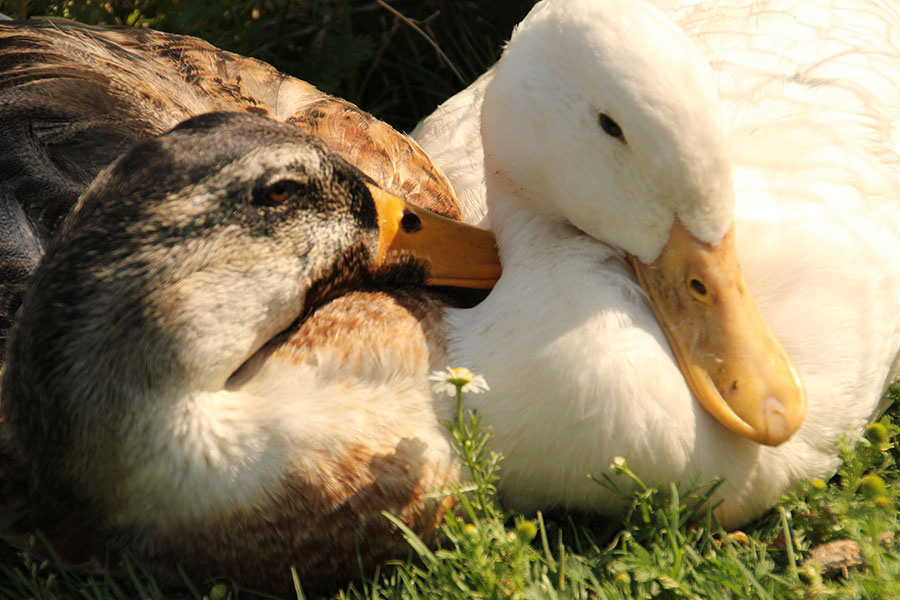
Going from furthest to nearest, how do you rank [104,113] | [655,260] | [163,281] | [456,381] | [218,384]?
[104,113]
[655,260]
[218,384]
[163,281]
[456,381]

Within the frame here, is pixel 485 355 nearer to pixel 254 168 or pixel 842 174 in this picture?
pixel 254 168

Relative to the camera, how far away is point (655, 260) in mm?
2662

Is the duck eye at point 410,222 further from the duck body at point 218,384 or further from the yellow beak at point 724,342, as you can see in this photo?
the yellow beak at point 724,342

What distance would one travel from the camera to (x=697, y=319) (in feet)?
8.64

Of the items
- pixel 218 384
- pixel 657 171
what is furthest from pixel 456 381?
pixel 657 171

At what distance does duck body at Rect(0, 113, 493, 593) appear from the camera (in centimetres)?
242

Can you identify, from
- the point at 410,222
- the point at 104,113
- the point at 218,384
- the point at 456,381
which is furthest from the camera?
the point at 104,113

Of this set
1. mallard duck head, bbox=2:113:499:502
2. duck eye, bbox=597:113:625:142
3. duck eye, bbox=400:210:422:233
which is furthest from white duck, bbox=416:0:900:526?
mallard duck head, bbox=2:113:499:502

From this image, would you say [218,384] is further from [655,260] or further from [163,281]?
[655,260]

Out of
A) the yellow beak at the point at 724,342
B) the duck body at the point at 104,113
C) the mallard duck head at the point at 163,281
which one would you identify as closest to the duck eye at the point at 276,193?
the mallard duck head at the point at 163,281

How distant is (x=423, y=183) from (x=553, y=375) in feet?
3.31

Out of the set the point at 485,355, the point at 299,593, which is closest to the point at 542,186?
the point at 485,355

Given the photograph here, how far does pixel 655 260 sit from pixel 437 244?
23.7 inches

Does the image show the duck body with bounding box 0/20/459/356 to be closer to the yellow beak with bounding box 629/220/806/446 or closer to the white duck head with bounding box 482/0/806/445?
the white duck head with bounding box 482/0/806/445
